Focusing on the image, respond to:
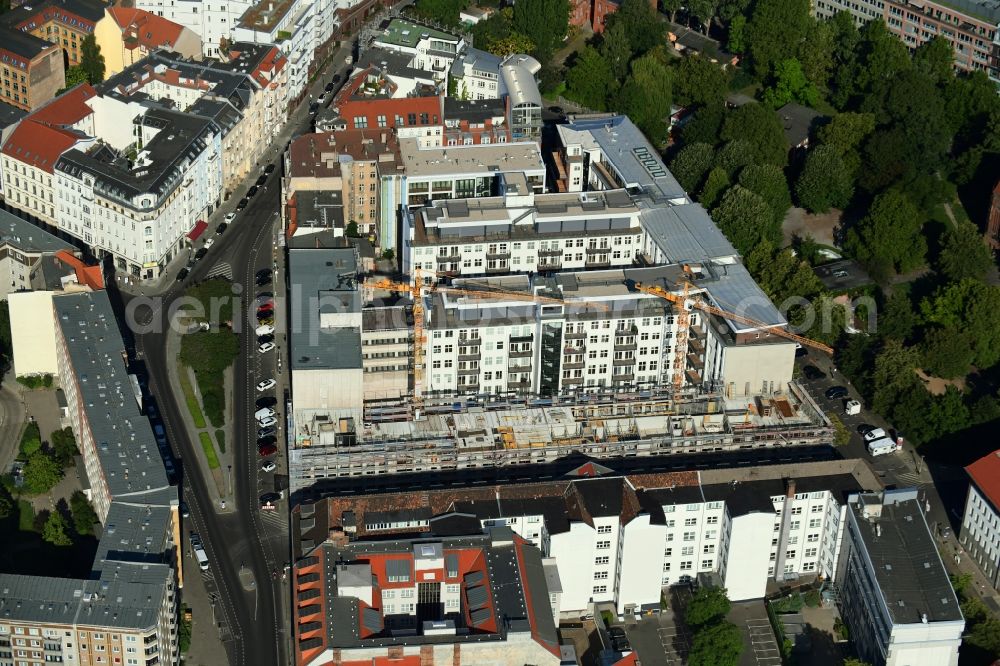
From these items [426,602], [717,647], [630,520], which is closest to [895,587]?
[717,647]

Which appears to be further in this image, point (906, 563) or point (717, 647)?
point (906, 563)

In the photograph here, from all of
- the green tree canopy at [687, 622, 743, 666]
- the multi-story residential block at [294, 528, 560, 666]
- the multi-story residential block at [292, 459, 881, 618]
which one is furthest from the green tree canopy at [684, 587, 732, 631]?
the multi-story residential block at [294, 528, 560, 666]

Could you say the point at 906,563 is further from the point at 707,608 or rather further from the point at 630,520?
the point at 630,520

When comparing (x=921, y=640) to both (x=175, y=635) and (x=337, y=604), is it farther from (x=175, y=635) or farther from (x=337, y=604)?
(x=175, y=635)

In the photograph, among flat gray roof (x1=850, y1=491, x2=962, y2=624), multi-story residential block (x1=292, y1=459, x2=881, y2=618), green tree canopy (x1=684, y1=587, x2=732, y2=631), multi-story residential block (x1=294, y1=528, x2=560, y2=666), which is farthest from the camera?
green tree canopy (x1=684, y1=587, x2=732, y2=631)

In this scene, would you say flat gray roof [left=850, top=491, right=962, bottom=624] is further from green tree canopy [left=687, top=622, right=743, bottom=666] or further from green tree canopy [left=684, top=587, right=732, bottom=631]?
green tree canopy [left=684, top=587, right=732, bottom=631]

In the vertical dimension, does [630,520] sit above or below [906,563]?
above

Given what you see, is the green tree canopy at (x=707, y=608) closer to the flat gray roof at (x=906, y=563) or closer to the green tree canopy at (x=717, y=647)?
the green tree canopy at (x=717, y=647)

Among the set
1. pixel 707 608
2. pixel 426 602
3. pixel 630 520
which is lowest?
pixel 707 608
